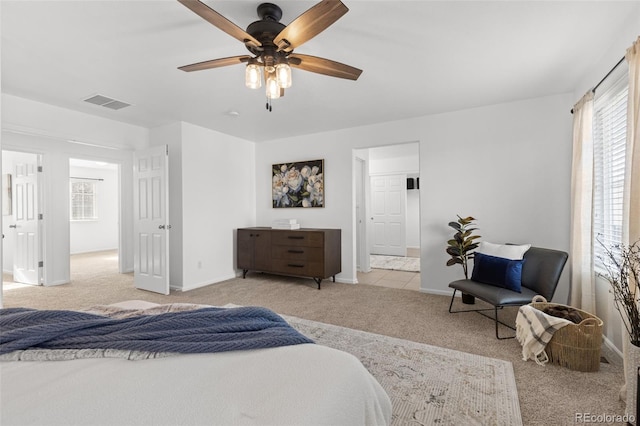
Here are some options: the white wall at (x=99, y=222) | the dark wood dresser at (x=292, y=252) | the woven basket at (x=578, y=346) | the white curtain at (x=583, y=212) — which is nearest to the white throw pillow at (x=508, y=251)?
the white curtain at (x=583, y=212)

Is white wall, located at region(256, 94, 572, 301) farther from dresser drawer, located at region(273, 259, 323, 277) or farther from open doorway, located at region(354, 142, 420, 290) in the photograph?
open doorway, located at region(354, 142, 420, 290)

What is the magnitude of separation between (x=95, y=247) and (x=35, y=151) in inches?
185

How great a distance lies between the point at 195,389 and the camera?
0.84m

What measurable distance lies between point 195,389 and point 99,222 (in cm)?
918

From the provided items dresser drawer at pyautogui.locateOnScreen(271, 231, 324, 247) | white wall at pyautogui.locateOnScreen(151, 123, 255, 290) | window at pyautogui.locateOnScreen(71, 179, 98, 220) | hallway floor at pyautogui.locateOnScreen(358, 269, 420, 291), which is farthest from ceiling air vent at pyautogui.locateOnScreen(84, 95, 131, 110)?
window at pyautogui.locateOnScreen(71, 179, 98, 220)

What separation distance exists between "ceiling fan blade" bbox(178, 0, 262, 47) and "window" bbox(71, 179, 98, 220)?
8212mm

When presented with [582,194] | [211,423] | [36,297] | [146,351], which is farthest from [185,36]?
[36,297]

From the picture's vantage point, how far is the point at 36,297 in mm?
3781

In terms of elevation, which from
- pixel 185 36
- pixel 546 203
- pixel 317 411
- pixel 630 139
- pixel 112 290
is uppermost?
pixel 185 36

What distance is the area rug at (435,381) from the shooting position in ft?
5.22

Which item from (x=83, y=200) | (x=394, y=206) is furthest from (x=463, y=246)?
(x=83, y=200)

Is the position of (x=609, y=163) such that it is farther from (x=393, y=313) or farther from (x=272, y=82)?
(x=272, y=82)

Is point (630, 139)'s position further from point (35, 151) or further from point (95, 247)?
point (95, 247)

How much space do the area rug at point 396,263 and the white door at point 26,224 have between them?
553 centimetres
